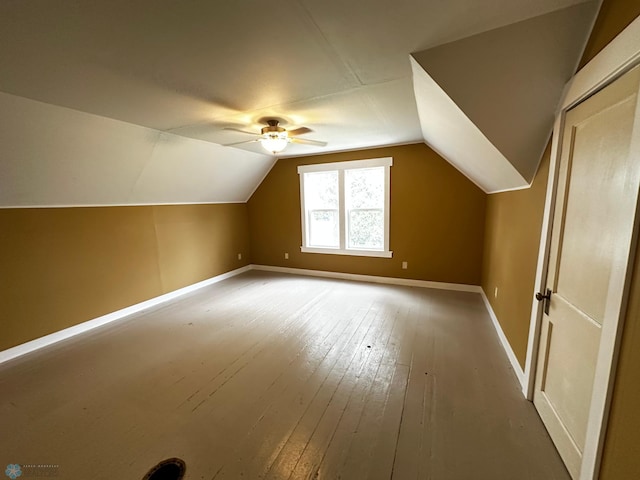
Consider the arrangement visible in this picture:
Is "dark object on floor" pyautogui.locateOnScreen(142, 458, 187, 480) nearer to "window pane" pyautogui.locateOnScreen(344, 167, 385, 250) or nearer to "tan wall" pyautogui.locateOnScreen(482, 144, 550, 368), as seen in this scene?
"tan wall" pyautogui.locateOnScreen(482, 144, 550, 368)

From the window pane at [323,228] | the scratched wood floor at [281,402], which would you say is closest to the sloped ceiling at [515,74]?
the scratched wood floor at [281,402]

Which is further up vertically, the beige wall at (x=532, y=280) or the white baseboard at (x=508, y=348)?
the beige wall at (x=532, y=280)

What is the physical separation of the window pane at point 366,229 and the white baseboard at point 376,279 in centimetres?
55

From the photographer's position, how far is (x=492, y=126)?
1737mm

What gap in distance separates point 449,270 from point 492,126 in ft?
8.98

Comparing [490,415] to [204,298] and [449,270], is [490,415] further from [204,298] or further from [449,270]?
[204,298]

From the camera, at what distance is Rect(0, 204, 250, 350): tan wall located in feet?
8.11

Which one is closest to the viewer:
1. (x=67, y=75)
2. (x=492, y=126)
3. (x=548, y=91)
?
(x=548, y=91)

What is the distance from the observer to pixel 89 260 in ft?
9.89

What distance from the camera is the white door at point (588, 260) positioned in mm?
1004

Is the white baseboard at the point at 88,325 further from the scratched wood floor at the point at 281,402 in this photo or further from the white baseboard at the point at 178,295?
the scratched wood floor at the point at 281,402

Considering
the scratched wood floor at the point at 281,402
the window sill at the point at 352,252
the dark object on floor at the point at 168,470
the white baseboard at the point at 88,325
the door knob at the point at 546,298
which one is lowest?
the dark object on floor at the point at 168,470

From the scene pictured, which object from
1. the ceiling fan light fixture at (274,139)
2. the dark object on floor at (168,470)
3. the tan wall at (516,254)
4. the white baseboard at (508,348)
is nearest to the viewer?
the dark object on floor at (168,470)

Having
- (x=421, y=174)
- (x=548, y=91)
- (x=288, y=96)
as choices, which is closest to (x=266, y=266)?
(x=421, y=174)
